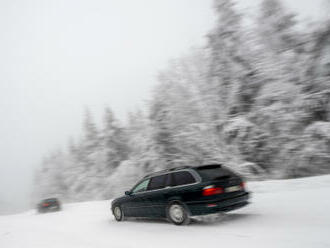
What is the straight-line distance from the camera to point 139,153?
2517 centimetres

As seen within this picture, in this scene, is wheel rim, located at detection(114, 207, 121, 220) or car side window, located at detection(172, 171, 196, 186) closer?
car side window, located at detection(172, 171, 196, 186)

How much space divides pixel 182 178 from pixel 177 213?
0.90 metres

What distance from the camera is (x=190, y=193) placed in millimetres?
6691

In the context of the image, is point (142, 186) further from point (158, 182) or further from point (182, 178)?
point (182, 178)

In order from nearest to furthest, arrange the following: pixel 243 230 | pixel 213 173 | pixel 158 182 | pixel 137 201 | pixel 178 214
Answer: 1. pixel 243 230
2. pixel 213 173
3. pixel 178 214
4. pixel 158 182
5. pixel 137 201

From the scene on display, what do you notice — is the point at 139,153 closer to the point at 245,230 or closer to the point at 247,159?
the point at 247,159

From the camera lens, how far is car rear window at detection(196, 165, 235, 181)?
21.8 ft

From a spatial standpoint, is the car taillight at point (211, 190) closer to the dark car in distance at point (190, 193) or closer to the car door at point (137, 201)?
the dark car in distance at point (190, 193)

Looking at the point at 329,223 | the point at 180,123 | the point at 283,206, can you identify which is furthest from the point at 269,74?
the point at 329,223

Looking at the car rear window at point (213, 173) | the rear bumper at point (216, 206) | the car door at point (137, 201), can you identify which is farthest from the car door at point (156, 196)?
the car rear window at point (213, 173)

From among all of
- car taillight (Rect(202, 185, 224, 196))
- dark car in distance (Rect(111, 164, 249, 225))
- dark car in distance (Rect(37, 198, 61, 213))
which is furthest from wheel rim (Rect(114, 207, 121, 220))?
dark car in distance (Rect(37, 198, 61, 213))

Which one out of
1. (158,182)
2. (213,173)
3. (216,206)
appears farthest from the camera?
(158,182)

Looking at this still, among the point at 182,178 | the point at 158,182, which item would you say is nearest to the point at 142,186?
the point at 158,182

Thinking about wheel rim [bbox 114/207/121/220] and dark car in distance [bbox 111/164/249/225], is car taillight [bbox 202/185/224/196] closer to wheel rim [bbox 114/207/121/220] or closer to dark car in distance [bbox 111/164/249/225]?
dark car in distance [bbox 111/164/249/225]
